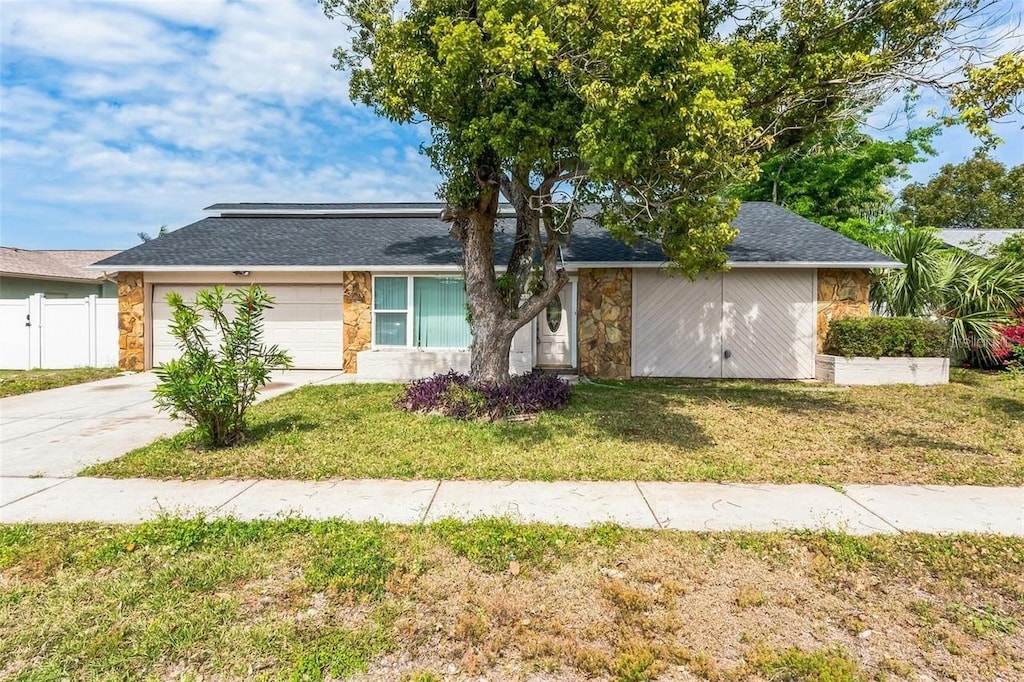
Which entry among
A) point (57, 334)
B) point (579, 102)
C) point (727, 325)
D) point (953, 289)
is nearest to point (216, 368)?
point (579, 102)

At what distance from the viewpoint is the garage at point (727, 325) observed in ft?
39.6

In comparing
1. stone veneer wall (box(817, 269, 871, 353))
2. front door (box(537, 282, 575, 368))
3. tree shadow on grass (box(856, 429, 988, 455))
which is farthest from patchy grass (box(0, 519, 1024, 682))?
stone veneer wall (box(817, 269, 871, 353))

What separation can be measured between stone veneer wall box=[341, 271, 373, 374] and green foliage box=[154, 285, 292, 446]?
644 centimetres

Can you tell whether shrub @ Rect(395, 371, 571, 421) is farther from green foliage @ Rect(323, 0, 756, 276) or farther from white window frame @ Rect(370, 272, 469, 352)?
white window frame @ Rect(370, 272, 469, 352)

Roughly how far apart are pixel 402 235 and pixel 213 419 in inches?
369

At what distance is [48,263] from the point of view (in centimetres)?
2172

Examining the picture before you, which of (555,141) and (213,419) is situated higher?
(555,141)

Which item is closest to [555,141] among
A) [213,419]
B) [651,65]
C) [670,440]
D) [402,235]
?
[651,65]

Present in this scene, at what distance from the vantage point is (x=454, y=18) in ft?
22.1

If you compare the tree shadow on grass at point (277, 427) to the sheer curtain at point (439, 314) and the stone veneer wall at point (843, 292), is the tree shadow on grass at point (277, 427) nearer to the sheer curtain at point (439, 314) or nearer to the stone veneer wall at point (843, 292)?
the sheer curtain at point (439, 314)

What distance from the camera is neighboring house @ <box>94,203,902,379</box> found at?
11953mm

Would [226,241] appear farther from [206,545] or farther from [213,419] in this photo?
[206,545]

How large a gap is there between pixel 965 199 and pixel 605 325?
32074 millimetres

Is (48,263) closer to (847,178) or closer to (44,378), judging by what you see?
(44,378)
